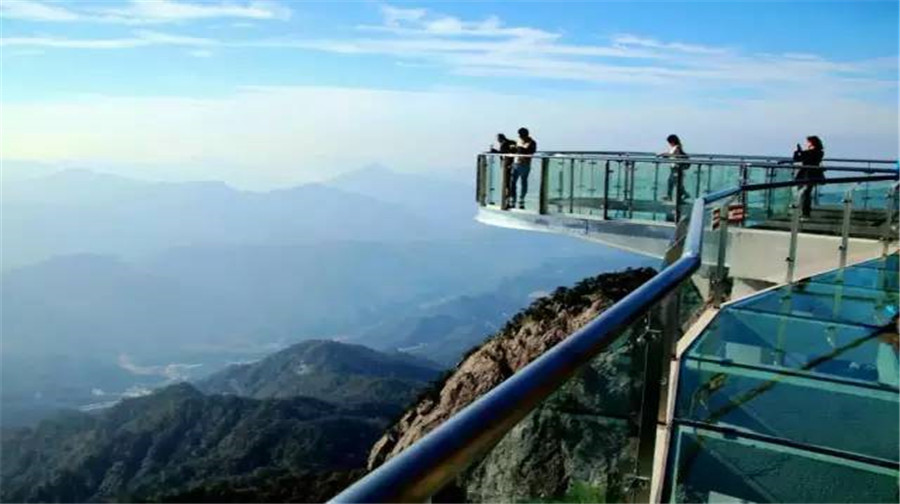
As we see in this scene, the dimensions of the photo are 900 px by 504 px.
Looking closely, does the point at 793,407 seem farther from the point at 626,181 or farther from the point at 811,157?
the point at 811,157

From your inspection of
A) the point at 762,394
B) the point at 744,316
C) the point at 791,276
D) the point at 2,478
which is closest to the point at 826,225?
the point at 791,276

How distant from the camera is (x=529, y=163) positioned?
17.0 m

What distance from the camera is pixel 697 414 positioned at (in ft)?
Result: 11.3

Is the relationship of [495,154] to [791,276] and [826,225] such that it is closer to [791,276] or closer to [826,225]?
[826,225]

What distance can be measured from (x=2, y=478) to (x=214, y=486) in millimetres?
55829

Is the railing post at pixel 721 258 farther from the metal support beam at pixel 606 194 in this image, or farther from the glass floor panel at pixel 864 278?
the metal support beam at pixel 606 194

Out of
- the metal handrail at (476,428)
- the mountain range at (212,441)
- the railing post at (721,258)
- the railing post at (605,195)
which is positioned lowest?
the mountain range at (212,441)

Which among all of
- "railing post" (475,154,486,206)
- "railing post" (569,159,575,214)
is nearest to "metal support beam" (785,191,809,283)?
"railing post" (569,159,575,214)

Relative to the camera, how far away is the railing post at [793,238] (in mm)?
8242

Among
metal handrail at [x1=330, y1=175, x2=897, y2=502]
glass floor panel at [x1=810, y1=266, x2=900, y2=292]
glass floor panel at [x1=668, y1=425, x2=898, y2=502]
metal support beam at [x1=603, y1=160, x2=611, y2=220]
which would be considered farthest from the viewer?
metal support beam at [x1=603, y1=160, x2=611, y2=220]

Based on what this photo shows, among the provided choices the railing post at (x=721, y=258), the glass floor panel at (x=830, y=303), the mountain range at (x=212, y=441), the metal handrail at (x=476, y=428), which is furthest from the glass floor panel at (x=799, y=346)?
the mountain range at (x=212, y=441)

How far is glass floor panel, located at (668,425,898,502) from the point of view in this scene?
310 centimetres

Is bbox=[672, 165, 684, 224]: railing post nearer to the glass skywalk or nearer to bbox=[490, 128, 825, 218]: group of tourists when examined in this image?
bbox=[490, 128, 825, 218]: group of tourists

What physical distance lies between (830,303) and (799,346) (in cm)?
130
